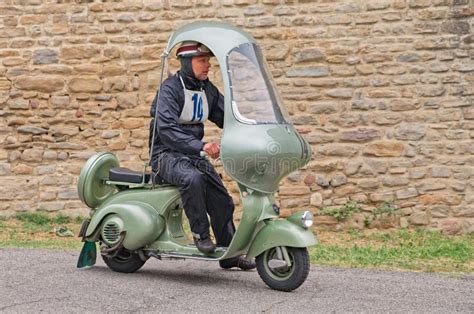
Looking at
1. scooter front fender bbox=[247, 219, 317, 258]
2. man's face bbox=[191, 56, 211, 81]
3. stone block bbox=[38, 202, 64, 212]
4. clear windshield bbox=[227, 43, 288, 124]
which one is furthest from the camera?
stone block bbox=[38, 202, 64, 212]

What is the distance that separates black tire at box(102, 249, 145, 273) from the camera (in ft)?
22.1

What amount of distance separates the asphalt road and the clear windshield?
1.23 meters

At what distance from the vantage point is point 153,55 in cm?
1092

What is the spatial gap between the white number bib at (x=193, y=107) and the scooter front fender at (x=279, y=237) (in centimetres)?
100

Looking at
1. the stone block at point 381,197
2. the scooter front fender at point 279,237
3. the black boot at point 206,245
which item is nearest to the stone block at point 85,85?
the stone block at point 381,197

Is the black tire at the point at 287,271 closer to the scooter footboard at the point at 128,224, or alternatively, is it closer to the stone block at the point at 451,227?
the scooter footboard at the point at 128,224

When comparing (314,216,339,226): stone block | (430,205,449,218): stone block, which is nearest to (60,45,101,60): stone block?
(314,216,339,226): stone block

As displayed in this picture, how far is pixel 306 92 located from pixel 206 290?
4.98 m

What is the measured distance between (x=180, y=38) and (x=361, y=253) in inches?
143

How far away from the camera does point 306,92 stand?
34.8 ft

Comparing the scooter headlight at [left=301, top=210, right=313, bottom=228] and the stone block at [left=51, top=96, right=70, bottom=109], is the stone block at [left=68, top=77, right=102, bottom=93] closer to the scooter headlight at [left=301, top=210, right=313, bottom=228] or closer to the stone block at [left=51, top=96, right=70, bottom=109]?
the stone block at [left=51, top=96, right=70, bottom=109]

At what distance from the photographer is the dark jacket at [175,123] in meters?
6.27

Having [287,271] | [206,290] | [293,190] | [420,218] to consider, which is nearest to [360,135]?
[293,190]

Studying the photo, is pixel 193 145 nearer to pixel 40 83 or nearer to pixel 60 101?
pixel 60 101
